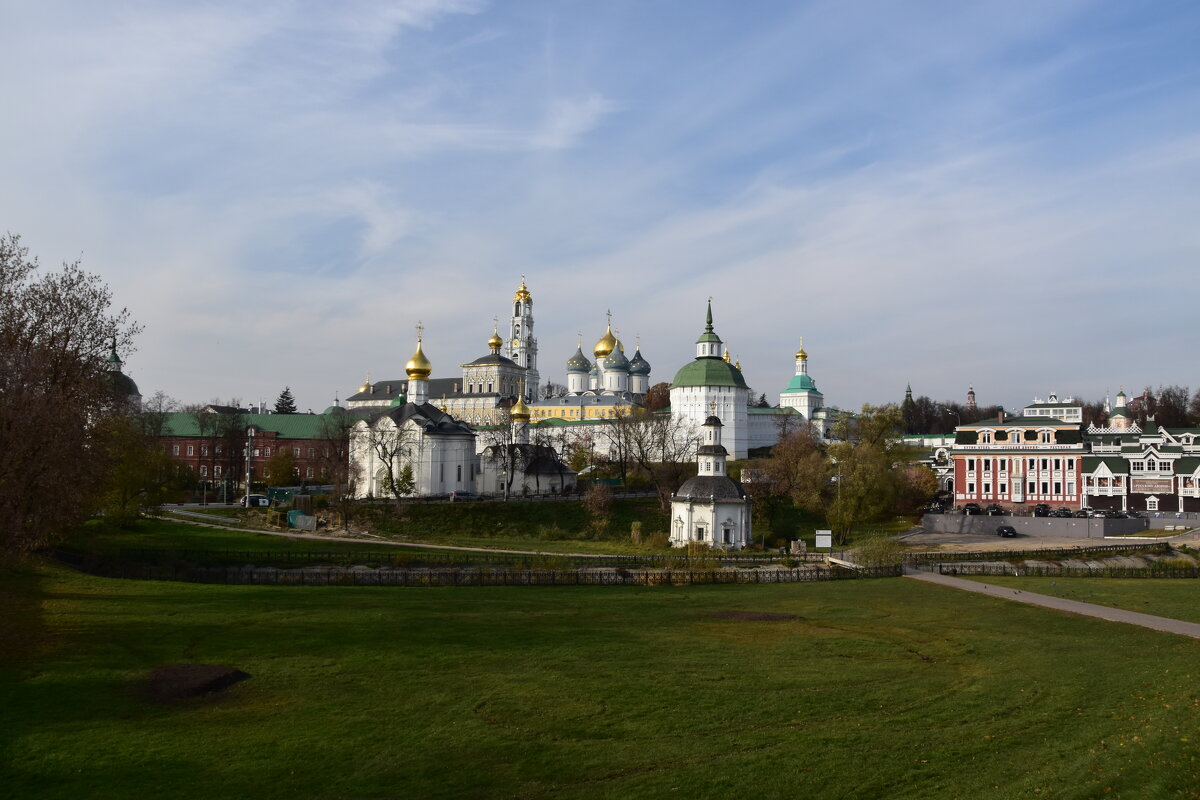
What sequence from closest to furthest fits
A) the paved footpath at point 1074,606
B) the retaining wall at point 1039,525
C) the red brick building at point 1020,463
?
the paved footpath at point 1074,606 → the retaining wall at point 1039,525 → the red brick building at point 1020,463

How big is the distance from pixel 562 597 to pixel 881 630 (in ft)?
34.2

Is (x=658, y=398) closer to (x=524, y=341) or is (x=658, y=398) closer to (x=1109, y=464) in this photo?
(x=524, y=341)

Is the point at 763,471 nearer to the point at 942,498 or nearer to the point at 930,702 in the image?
the point at 942,498

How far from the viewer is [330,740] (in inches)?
585

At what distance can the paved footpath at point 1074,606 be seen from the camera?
25.4 metres

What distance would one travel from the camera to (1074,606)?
29156 millimetres

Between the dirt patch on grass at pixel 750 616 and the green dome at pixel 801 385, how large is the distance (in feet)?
314

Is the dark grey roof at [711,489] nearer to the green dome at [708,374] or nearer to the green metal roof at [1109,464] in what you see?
the green metal roof at [1109,464]

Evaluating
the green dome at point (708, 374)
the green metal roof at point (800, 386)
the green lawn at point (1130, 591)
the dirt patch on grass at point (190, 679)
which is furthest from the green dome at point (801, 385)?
the dirt patch on grass at point (190, 679)

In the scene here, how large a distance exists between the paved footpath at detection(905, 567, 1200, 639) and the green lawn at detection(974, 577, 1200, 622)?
0.86 m

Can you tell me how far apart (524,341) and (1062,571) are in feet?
325

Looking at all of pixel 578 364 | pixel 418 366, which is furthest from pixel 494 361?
pixel 418 366

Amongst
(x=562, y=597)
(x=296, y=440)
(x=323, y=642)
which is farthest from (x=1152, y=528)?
(x=296, y=440)

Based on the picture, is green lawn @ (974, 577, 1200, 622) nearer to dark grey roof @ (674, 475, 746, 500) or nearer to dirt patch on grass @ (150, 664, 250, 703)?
dark grey roof @ (674, 475, 746, 500)
